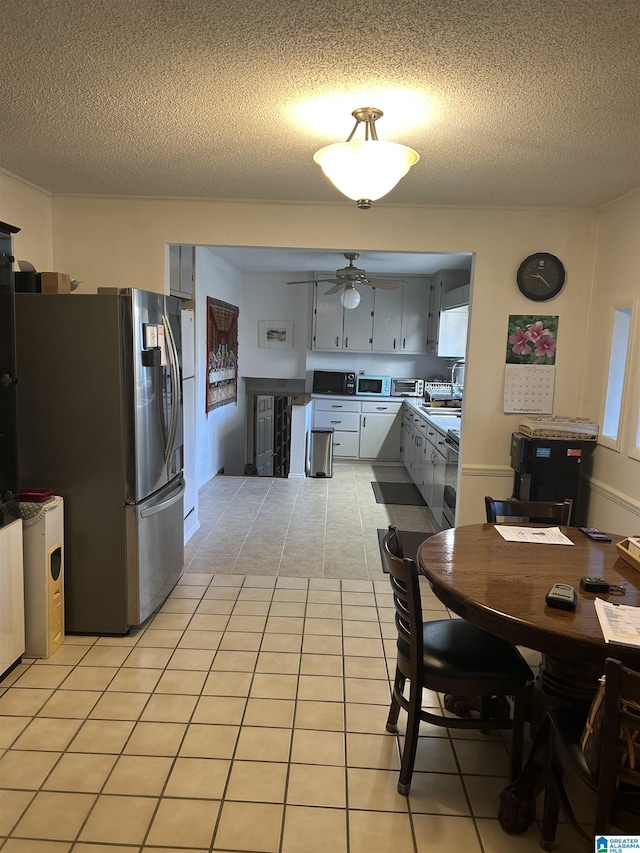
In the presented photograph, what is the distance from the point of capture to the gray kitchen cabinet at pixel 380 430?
24.7 feet

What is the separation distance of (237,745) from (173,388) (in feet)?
6.24

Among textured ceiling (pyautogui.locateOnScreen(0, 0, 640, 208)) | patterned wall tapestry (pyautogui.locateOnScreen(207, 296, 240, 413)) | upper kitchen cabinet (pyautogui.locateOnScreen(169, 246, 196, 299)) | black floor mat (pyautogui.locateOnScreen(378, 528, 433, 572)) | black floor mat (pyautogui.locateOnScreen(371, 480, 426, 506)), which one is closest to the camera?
textured ceiling (pyautogui.locateOnScreen(0, 0, 640, 208))

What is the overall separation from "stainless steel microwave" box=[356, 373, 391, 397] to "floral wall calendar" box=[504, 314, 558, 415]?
3841 mm

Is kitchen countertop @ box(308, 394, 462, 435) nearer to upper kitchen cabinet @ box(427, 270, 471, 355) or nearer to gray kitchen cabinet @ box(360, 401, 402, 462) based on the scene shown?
gray kitchen cabinet @ box(360, 401, 402, 462)

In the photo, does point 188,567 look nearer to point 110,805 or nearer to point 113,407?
point 113,407

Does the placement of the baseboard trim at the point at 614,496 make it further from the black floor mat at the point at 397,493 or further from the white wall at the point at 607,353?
the black floor mat at the point at 397,493

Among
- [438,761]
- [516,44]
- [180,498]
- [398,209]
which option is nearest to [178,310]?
[180,498]

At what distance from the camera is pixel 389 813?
6.40ft

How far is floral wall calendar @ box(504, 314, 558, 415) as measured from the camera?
3.78 metres

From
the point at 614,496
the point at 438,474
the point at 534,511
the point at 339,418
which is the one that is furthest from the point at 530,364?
the point at 339,418

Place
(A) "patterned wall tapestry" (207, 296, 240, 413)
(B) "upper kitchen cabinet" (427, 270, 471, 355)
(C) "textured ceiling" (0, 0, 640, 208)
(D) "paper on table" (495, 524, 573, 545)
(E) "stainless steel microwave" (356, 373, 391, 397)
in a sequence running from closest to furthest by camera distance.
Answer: (C) "textured ceiling" (0, 0, 640, 208), (D) "paper on table" (495, 524, 573, 545), (A) "patterned wall tapestry" (207, 296, 240, 413), (B) "upper kitchen cabinet" (427, 270, 471, 355), (E) "stainless steel microwave" (356, 373, 391, 397)

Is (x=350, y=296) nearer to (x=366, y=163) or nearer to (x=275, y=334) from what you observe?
(x=275, y=334)

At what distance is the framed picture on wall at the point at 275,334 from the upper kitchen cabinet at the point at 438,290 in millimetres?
1865

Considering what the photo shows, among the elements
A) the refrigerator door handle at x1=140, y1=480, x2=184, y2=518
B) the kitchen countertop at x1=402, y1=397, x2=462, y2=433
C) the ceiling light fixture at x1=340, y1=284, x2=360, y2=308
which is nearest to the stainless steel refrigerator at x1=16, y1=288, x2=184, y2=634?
the refrigerator door handle at x1=140, y1=480, x2=184, y2=518
